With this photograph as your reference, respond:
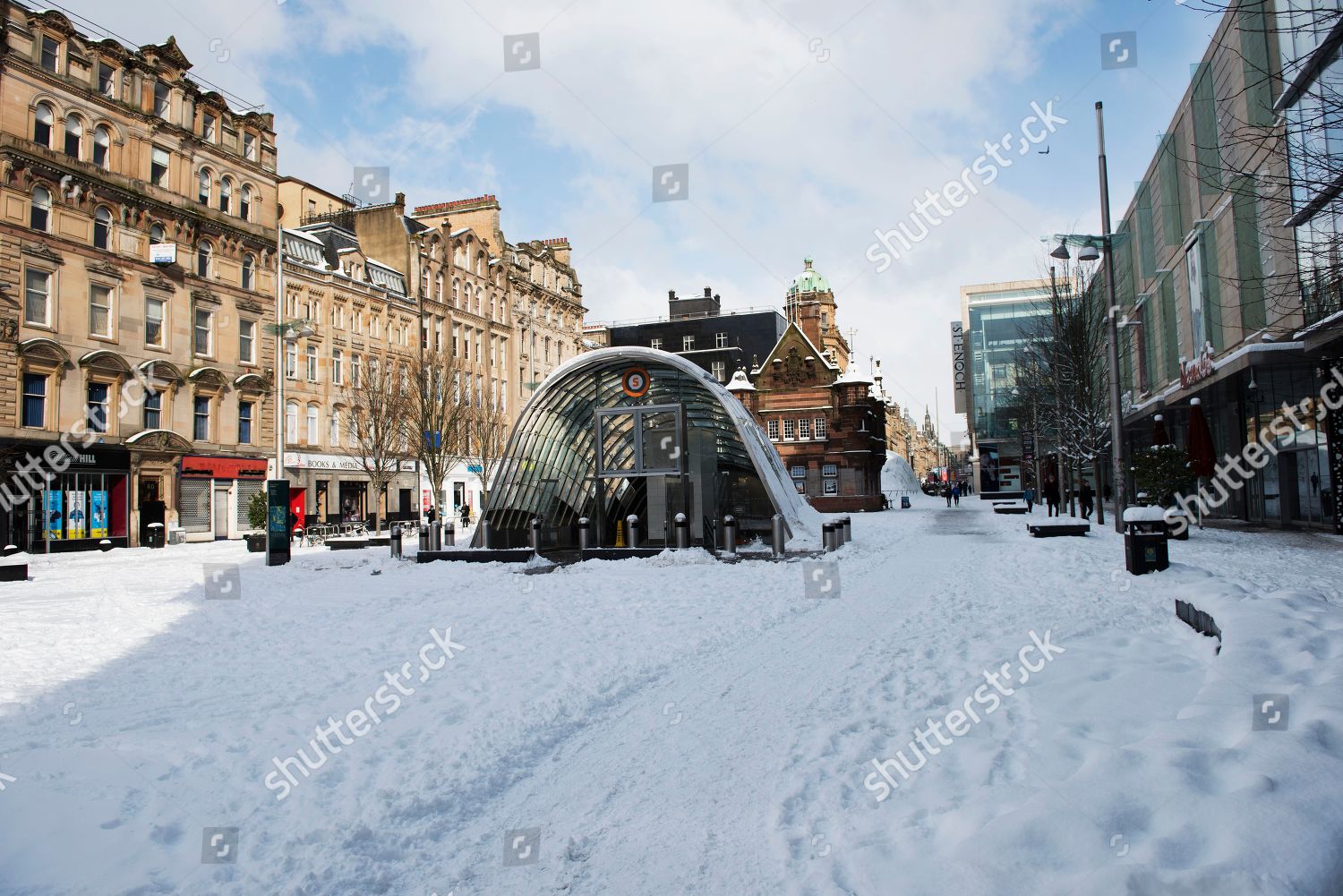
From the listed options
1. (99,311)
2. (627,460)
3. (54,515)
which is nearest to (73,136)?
(99,311)

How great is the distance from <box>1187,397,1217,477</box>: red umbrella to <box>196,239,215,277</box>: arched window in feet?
119

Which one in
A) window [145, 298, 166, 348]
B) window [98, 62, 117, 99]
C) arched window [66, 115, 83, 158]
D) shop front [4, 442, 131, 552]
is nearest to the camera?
shop front [4, 442, 131, 552]

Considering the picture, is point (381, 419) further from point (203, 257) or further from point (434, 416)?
point (203, 257)

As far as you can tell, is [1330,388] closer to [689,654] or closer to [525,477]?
[689,654]

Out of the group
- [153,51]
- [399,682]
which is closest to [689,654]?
[399,682]

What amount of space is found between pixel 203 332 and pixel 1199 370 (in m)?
36.5

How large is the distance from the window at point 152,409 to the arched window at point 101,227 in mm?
5622

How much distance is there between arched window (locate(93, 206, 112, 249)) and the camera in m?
30.9

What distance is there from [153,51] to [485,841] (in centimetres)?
3917

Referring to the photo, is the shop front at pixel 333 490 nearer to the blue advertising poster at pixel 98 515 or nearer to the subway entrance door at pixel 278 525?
the blue advertising poster at pixel 98 515

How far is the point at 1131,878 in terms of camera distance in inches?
138

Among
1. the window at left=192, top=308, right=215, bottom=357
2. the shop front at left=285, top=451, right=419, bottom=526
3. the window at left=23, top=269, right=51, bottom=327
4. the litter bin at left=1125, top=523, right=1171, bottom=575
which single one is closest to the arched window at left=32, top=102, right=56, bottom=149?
the window at left=23, top=269, right=51, bottom=327

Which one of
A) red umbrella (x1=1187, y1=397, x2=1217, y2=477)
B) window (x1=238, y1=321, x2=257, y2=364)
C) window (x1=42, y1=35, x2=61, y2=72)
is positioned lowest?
red umbrella (x1=1187, y1=397, x2=1217, y2=477)

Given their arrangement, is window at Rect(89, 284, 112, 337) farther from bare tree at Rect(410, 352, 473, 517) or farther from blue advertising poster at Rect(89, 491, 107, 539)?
bare tree at Rect(410, 352, 473, 517)
